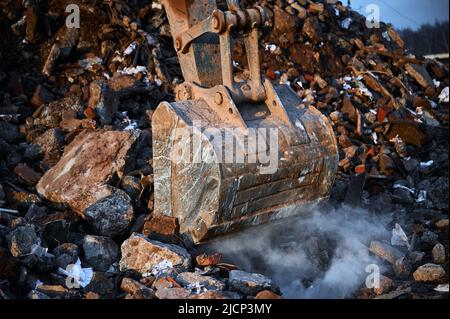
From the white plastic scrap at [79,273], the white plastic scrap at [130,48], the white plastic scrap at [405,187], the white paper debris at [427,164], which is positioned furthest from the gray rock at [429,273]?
the white plastic scrap at [130,48]

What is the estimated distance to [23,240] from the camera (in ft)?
12.3

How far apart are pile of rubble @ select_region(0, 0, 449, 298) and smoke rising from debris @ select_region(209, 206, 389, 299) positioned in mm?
202

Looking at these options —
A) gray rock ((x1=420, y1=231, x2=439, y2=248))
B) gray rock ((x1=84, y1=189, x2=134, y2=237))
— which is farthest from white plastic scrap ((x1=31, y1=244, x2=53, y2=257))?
gray rock ((x1=420, y1=231, x2=439, y2=248))

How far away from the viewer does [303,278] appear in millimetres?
4023

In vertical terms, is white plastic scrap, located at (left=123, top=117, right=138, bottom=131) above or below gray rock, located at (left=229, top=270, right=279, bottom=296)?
above

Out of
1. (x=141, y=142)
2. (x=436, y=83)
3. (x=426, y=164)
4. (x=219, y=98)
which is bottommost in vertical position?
(x=426, y=164)

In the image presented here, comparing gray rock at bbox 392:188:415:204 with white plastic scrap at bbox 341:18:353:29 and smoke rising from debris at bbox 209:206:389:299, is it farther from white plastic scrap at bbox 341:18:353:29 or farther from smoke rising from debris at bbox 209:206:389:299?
white plastic scrap at bbox 341:18:353:29

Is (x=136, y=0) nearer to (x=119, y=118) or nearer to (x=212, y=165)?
(x=119, y=118)

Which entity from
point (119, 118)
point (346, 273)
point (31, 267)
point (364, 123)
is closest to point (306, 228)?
point (346, 273)

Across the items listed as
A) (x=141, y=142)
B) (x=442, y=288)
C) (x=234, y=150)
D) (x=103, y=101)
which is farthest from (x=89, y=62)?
(x=442, y=288)

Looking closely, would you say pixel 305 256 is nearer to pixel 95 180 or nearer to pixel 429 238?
pixel 429 238

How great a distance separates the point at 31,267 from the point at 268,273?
165cm

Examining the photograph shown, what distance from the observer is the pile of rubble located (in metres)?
3.68

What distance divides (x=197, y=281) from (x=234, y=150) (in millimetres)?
890
